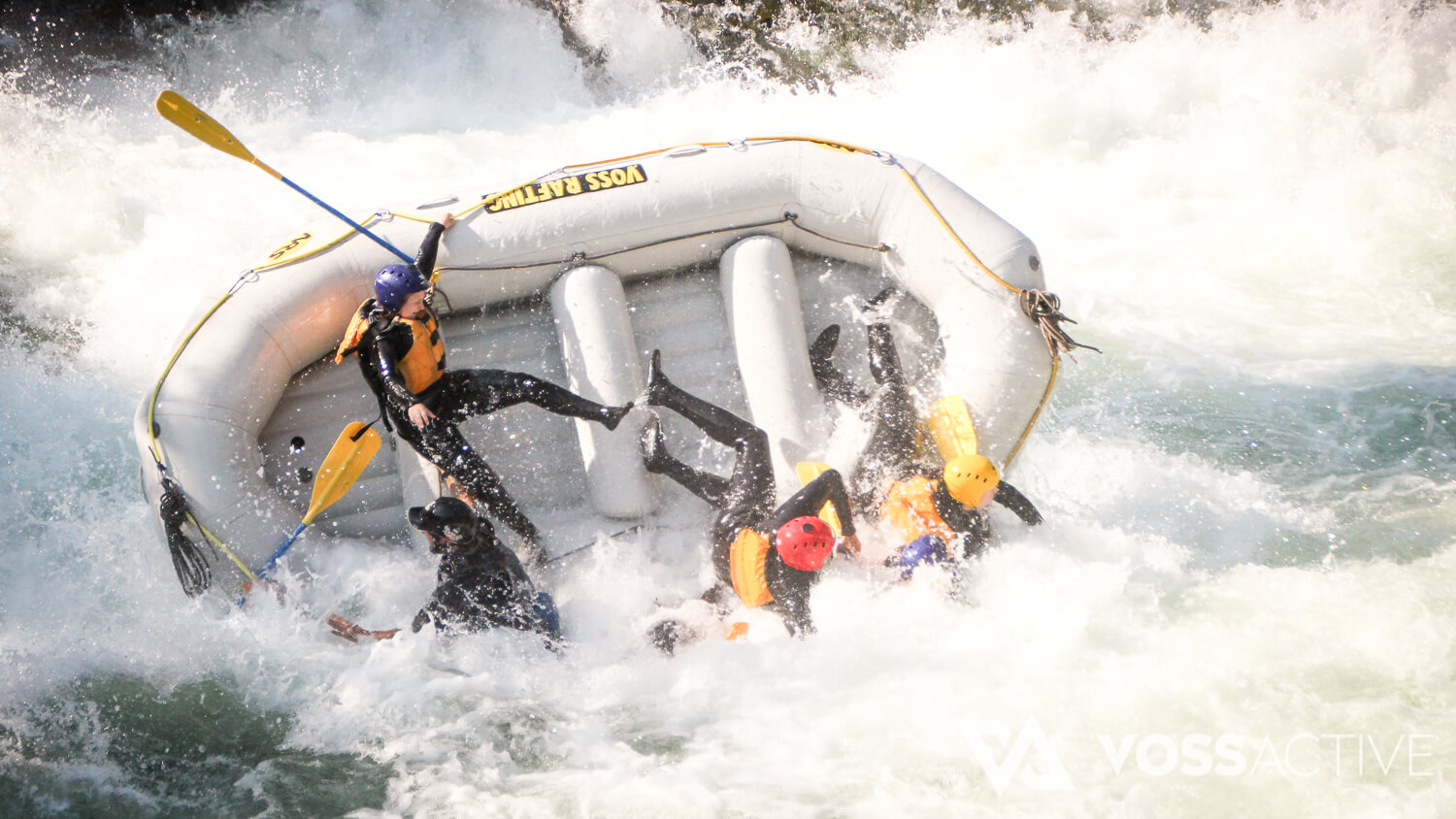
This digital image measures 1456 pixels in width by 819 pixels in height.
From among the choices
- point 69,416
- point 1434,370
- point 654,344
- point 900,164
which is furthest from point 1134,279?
point 69,416

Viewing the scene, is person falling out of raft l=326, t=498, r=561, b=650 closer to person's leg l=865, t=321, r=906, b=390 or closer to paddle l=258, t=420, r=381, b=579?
paddle l=258, t=420, r=381, b=579

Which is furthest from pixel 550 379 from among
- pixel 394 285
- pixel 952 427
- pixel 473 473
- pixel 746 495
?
pixel 952 427

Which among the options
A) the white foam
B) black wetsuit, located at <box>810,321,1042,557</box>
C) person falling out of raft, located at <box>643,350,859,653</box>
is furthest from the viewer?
black wetsuit, located at <box>810,321,1042,557</box>

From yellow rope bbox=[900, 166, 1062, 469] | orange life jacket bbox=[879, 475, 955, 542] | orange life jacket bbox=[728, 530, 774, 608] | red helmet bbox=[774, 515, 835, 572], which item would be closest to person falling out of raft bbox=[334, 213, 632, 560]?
orange life jacket bbox=[728, 530, 774, 608]

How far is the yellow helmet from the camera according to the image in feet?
12.0

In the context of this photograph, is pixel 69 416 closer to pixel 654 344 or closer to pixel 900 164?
pixel 654 344

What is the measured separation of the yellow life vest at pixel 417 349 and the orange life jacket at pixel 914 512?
1835 mm

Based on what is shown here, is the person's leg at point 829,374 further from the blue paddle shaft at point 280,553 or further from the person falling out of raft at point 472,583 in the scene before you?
the blue paddle shaft at point 280,553

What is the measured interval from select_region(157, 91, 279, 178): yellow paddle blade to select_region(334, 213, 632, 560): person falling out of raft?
60cm

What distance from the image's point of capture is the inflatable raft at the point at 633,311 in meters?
3.88

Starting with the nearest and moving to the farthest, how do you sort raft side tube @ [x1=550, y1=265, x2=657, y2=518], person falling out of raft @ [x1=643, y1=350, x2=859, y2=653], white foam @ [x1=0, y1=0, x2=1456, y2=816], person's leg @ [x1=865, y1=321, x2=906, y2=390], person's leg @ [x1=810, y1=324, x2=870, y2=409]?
white foam @ [x1=0, y1=0, x2=1456, y2=816] < person falling out of raft @ [x1=643, y1=350, x2=859, y2=653] < raft side tube @ [x1=550, y1=265, x2=657, y2=518] < person's leg @ [x1=865, y1=321, x2=906, y2=390] < person's leg @ [x1=810, y1=324, x2=870, y2=409]

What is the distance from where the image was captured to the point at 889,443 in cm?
404

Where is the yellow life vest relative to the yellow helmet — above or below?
above

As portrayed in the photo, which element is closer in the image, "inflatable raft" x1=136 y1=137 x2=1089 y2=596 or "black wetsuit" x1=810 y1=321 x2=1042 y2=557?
"black wetsuit" x1=810 y1=321 x2=1042 y2=557
